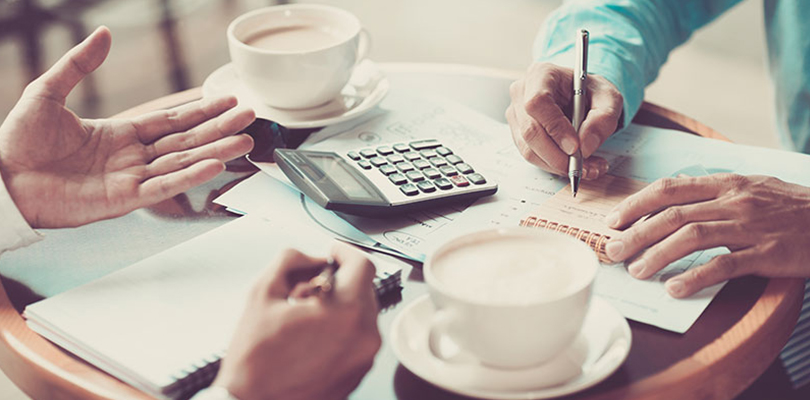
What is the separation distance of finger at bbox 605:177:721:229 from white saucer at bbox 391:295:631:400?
0.48 feet

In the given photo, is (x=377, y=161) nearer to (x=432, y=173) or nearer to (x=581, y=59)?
(x=432, y=173)

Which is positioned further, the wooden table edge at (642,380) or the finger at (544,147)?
the finger at (544,147)

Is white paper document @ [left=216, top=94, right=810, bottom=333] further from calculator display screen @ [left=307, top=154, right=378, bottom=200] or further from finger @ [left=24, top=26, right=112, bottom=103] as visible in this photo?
finger @ [left=24, top=26, right=112, bottom=103]

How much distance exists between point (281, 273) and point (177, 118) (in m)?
0.38

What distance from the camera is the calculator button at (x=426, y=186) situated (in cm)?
75

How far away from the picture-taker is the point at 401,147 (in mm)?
826

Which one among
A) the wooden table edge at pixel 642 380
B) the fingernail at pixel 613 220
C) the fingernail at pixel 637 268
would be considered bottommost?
the wooden table edge at pixel 642 380

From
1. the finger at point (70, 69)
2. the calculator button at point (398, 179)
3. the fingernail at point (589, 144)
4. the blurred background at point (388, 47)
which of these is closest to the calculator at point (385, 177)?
the calculator button at point (398, 179)

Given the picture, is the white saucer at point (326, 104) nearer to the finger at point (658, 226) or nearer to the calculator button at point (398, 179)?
the calculator button at point (398, 179)

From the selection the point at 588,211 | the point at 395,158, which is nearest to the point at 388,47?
the point at 395,158

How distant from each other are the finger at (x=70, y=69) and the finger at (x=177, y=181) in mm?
134

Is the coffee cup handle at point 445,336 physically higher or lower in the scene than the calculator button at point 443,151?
higher

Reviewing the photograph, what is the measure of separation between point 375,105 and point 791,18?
624 mm

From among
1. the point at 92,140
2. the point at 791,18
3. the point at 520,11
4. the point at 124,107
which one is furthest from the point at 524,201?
the point at 520,11
